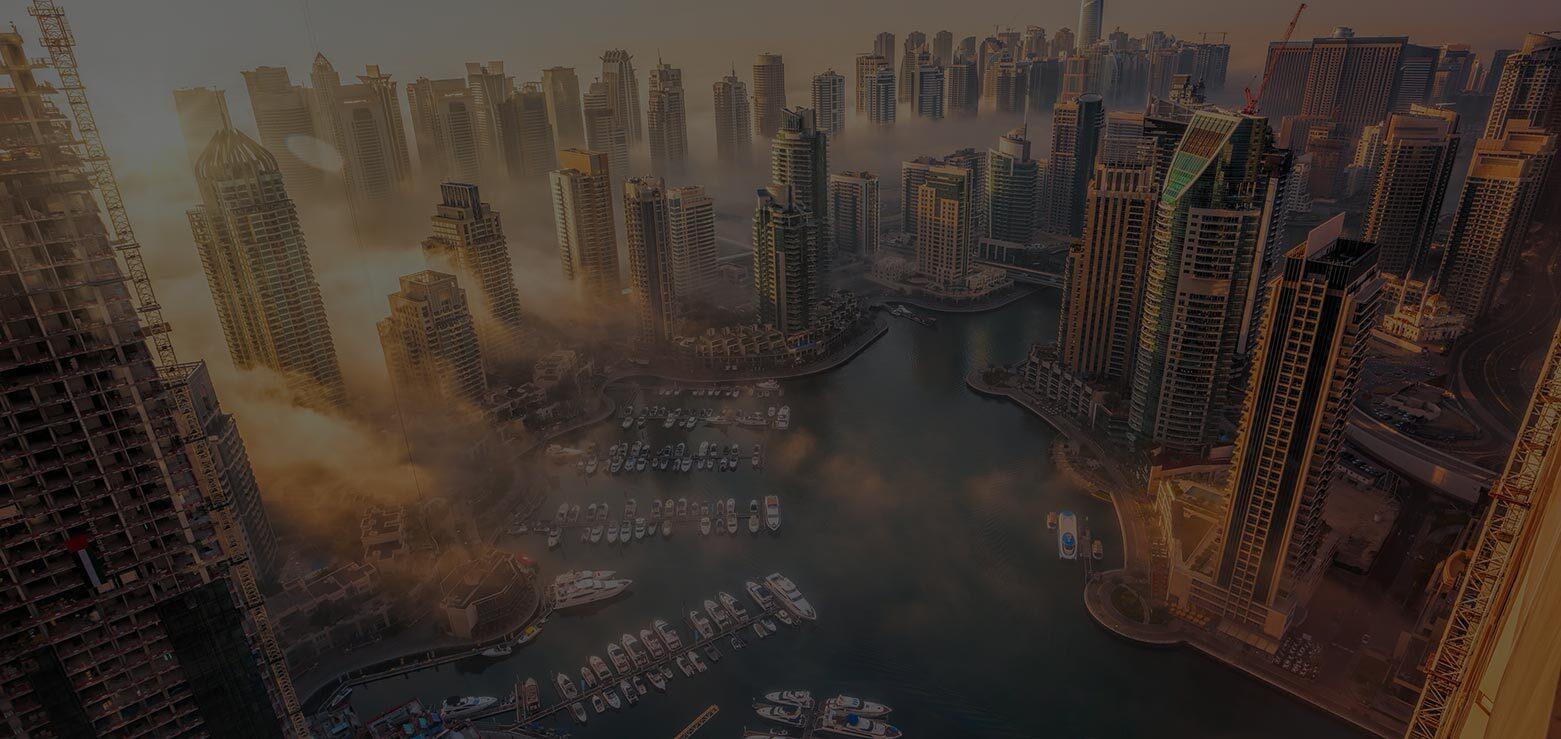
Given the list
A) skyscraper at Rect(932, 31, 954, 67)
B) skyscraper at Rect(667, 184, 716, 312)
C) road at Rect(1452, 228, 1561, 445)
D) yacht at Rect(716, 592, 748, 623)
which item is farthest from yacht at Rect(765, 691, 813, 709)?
skyscraper at Rect(932, 31, 954, 67)

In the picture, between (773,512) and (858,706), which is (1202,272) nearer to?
(773,512)

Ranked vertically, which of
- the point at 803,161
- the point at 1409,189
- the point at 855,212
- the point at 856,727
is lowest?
the point at 856,727

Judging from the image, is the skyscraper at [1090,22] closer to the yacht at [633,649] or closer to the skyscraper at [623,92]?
the skyscraper at [623,92]

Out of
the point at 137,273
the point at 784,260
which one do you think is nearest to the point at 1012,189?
the point at 784,260

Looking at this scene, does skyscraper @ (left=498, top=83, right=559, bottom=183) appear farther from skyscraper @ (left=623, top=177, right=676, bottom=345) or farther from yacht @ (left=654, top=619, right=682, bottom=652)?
yacht @ (left=654, top=619, right=682, bottom=652)

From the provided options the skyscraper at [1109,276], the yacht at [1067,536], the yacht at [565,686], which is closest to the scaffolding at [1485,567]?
the yacht at [1067,536]
